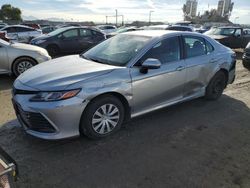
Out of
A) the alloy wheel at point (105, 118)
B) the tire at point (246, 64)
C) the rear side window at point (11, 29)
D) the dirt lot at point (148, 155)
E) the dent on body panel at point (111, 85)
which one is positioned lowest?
the dirt lot at point (148, 155)

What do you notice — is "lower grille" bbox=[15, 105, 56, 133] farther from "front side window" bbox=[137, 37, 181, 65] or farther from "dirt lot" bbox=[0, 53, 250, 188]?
"front side window" bbox=[137, 37, 181, 65]

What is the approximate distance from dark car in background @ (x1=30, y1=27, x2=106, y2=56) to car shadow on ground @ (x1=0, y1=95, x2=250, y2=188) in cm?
809

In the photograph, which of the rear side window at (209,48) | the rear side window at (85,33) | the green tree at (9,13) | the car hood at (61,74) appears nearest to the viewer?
the car hood at (61,74)

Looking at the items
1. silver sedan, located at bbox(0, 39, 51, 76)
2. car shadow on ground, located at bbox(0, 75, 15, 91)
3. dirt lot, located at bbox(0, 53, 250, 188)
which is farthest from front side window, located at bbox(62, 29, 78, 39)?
dirt lot, located at bbox(0, 53, 250, 188)

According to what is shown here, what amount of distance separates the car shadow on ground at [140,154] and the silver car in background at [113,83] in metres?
0.27

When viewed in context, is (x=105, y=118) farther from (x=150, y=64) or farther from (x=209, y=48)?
(x=209, y=48)

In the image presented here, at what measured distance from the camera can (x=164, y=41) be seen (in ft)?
14.8

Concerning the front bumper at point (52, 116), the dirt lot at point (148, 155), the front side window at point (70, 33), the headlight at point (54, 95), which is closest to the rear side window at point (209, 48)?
the dirt lot at point (148, 155)

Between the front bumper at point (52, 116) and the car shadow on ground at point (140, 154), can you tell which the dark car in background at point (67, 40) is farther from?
the front bumper at point (52, 116)

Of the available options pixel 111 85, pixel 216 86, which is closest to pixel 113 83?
pixel 111 85

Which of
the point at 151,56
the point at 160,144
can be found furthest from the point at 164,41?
the point at 160,144

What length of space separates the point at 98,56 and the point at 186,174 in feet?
7.97

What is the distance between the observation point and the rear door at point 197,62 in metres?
4.84

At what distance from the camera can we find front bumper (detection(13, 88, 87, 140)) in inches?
131
